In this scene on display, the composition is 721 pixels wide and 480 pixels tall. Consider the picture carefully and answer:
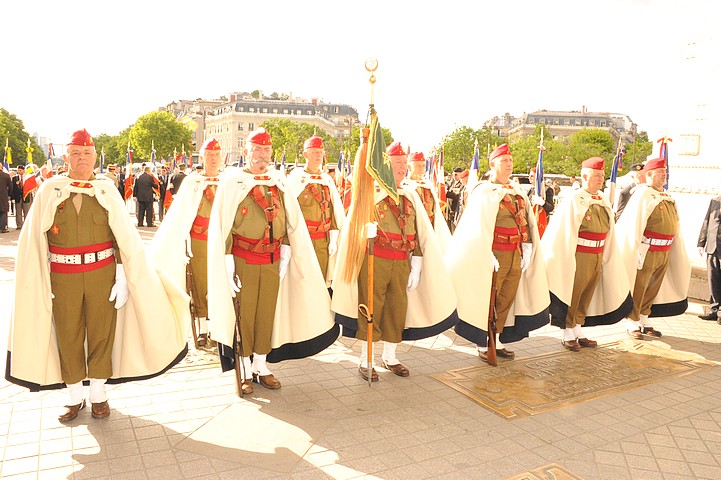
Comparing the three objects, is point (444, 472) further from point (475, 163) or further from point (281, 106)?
point (281, 106)

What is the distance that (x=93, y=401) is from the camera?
4484mm

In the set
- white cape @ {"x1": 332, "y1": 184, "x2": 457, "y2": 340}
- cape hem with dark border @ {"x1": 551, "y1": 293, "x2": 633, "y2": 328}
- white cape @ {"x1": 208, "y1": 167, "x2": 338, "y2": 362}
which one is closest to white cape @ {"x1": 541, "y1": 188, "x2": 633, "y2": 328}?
cape hem with dark border @ {"x1": 551, "y1": 293, "x2": 633, "y2": 328}

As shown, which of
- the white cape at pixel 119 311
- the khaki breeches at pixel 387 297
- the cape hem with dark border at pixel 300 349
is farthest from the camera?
the khaki breeches at pixel 387 297

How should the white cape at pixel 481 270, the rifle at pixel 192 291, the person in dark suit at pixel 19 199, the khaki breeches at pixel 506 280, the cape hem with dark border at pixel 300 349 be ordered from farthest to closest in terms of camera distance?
the person in dark suit at pixel 19 199 → the rifle at pixel 192 291 → the khaki breeches at pixel 506 280 → the white cape at pixel 481 270 → the cape hem with dark border at pixel 300 349

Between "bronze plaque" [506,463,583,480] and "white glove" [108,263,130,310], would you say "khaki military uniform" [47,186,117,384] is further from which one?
"bronze plaque" [506,463,583,480]

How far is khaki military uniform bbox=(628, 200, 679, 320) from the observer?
727 cm

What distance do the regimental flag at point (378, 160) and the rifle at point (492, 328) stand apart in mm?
1741

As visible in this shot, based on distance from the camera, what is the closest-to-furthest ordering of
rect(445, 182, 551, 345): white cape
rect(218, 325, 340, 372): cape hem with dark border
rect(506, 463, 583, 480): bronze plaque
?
rect(506, 463, 583, 480): bronze plaque
rect(218, 325, 340, 372): cape hem with dark border
rect(445, 182, 551, 345): white cape

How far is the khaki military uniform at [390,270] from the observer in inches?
220

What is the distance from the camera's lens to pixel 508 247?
20.4 ft

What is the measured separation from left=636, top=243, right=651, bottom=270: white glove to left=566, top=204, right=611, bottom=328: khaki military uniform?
0.85m

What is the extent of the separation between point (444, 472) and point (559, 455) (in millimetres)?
959

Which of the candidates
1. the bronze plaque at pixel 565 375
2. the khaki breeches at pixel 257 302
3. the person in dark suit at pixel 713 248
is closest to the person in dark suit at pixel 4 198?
the khaki breeches at pixel 257 302

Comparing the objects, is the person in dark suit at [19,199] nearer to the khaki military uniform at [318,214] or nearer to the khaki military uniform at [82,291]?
the khaki military uniform at [318,214]
